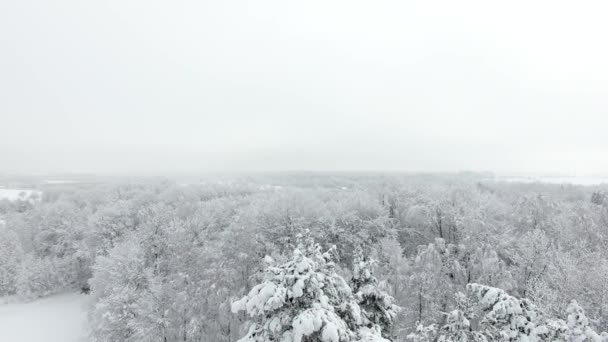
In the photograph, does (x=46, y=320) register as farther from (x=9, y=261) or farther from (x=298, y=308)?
(x=298, y=308)

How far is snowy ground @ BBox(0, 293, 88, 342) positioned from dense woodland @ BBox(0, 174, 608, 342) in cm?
224

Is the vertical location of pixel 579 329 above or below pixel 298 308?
below

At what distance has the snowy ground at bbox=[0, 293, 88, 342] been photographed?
27.8 metres

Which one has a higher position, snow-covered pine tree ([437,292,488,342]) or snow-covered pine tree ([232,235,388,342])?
snow-covered pine tree ([232,235,388,342])

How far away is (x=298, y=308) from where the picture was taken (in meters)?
5.67

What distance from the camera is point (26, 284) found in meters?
36.2

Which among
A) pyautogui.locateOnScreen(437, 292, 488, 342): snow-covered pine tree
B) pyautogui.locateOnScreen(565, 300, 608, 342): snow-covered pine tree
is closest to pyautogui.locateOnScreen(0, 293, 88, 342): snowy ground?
pyautogui.locateOnScreen(437, 292, 488, 342): snow-covered pine tree

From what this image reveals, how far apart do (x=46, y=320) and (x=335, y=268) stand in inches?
1225

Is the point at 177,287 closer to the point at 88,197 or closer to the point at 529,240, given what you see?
the point at 529,240

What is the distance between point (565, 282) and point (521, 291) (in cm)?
563

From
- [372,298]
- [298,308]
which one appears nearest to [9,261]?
[372,298]

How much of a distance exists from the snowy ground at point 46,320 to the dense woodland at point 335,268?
2.24 metres

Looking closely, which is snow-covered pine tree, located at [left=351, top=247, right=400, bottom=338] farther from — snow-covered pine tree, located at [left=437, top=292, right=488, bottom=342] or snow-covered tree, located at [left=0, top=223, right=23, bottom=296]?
snow-covered tree, located at [left=0, top=223, right=23, bottom=296]

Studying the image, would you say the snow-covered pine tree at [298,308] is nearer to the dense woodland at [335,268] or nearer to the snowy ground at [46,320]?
the dense woodland at [335,268]
